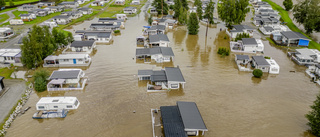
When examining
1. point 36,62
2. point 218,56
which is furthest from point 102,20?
point 218,56

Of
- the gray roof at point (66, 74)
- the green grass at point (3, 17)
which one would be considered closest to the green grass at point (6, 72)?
the gray roof at point (66, 74)

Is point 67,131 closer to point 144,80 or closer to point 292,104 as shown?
point 144,80

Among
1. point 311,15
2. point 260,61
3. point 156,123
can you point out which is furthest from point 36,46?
point 311,15

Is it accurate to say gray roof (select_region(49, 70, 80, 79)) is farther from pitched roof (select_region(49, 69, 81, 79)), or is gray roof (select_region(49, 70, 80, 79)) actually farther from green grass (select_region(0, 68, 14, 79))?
green grass (select_region(0, 68, 14, 79))

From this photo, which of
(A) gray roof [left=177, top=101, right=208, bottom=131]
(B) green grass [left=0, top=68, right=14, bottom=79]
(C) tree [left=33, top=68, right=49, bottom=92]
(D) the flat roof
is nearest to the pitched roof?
(C) tree [left=33, top=68, right=49, bottom=92]

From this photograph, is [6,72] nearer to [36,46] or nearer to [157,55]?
[36,46]

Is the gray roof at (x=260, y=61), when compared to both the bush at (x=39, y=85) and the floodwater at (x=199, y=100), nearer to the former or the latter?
the floodwater at (x=199, y=100)
